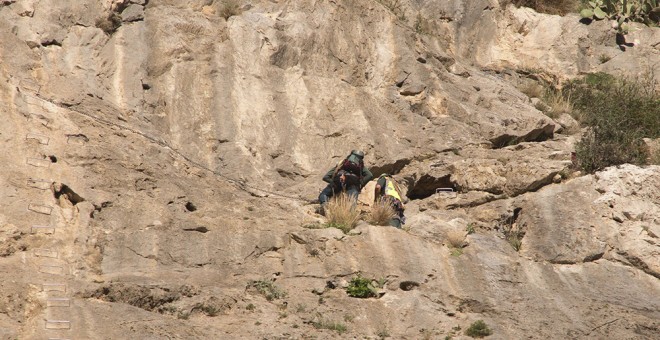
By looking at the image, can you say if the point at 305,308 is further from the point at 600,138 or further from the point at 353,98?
the point at 600,138

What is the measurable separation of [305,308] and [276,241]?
1.64 meters

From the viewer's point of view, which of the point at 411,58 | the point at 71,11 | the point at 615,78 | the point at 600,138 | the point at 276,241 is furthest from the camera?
the point at 615,78

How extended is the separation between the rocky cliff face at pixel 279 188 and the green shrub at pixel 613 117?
63cm

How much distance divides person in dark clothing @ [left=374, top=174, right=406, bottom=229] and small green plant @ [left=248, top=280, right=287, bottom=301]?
109 inches

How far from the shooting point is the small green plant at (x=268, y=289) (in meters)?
13.4

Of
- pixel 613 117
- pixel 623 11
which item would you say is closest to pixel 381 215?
pixel 613 117

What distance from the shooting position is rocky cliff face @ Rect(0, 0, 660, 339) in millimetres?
12898

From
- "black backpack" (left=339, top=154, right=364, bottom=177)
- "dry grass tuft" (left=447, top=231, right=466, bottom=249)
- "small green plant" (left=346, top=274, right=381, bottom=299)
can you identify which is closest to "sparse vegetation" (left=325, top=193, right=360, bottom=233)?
"black backpack" (left=339, top=154, right=364, bottom=177)

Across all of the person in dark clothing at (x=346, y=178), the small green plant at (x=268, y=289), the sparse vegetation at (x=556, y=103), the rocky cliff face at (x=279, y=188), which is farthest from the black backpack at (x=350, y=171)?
the sparse vegetation at (x=556, y=103)

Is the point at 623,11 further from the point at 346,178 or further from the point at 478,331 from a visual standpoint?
the point at 478,331

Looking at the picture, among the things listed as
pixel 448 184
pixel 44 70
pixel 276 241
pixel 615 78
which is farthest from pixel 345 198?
pixel 615 78

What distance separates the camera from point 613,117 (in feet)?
63.7

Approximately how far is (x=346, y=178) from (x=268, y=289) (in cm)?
355

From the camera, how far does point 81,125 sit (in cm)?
1520
